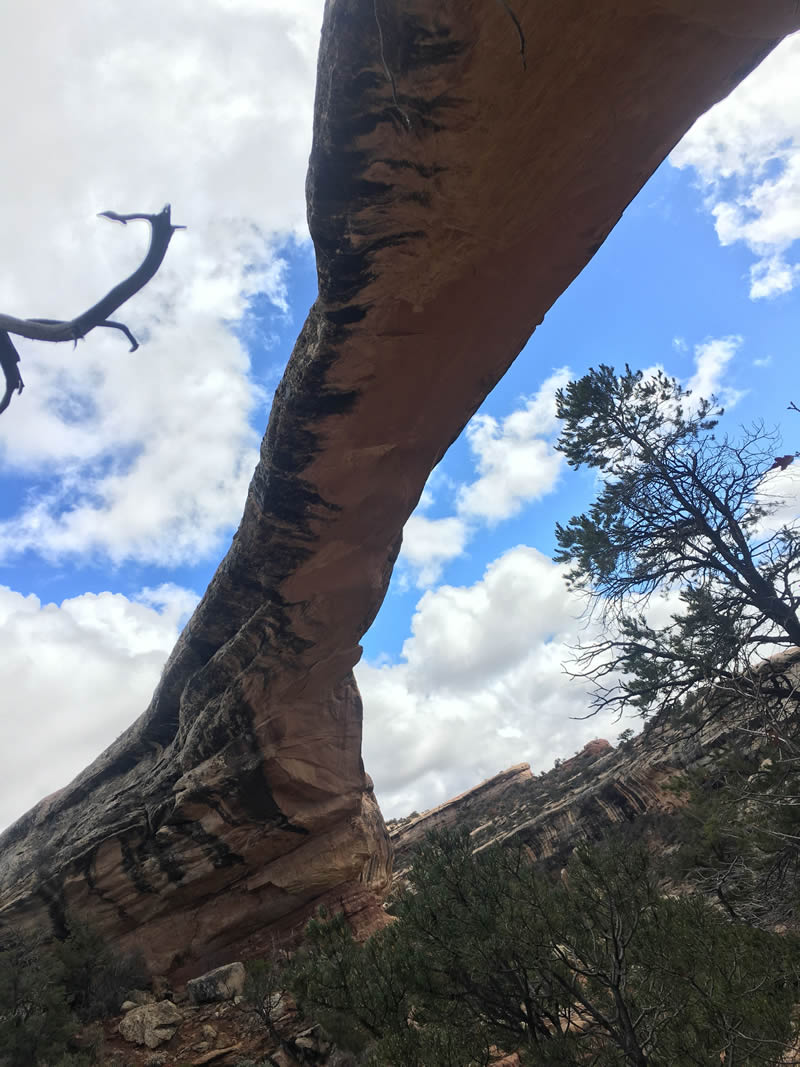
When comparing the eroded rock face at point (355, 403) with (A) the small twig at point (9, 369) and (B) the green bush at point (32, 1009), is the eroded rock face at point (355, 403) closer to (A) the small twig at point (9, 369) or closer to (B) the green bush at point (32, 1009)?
(B) the green bush at point (32, 1009)

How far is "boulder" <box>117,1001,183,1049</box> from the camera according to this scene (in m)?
8.03

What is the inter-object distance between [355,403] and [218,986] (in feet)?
31.6

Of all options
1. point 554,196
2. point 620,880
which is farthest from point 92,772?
point 554,196

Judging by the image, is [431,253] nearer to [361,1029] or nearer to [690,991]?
[690,991]

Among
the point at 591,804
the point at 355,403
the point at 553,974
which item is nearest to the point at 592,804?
the point at 591,804

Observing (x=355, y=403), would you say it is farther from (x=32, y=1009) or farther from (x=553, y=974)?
(x=32, y=1009)

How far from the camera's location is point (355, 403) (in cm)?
780

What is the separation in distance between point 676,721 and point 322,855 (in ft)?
25.0

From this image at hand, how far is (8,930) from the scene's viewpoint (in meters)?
9.95

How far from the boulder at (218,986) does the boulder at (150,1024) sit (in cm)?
46

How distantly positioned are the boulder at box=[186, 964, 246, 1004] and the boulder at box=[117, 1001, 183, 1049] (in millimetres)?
458

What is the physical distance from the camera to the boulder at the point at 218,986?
9070 millimetres

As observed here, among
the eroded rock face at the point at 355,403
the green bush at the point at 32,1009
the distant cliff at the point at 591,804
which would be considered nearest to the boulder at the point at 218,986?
the eroded rock face at the point at 355,403

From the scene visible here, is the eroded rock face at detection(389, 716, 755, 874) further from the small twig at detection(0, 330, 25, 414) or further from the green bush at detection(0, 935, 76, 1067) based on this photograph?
the small twig at detection(0, 330, 25, 414)
